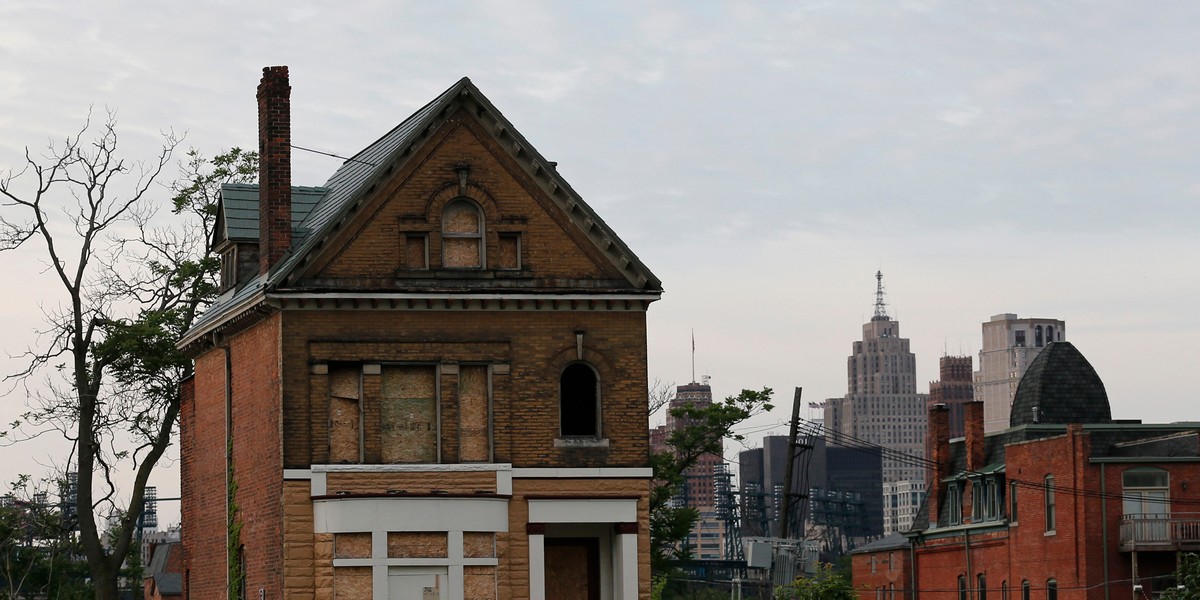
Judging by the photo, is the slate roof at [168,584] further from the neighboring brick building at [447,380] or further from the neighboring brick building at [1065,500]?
the neighboring brick building at [447,380]

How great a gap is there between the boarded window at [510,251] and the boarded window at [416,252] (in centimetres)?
153

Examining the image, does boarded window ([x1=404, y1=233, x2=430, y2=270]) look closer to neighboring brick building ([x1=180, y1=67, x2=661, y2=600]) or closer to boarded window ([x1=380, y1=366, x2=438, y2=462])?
neighboring brick building ([x1=180, y1=67, x2=661, y2=600])

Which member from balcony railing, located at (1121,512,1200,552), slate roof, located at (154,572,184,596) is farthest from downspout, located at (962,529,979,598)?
slate roof, located at (154,572,184,596)

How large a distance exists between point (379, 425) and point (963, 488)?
47.5 m

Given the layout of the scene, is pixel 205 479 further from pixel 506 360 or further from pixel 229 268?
pixel 506 360

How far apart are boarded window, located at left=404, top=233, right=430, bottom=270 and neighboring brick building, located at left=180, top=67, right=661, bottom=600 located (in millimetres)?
44

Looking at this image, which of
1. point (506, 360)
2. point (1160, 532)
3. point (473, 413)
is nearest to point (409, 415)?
point (473, 413)

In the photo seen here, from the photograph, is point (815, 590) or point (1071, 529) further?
point (1071, 529)

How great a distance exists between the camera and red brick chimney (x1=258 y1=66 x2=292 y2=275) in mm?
39062

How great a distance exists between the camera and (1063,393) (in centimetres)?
8088

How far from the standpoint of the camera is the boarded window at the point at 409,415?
37.6 meters

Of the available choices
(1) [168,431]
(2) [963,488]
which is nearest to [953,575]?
(2) [963,488]

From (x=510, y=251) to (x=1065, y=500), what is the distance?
120 ft

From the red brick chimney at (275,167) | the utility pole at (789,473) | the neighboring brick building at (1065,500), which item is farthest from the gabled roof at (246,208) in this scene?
the neighboring brick building at (1065,500)
